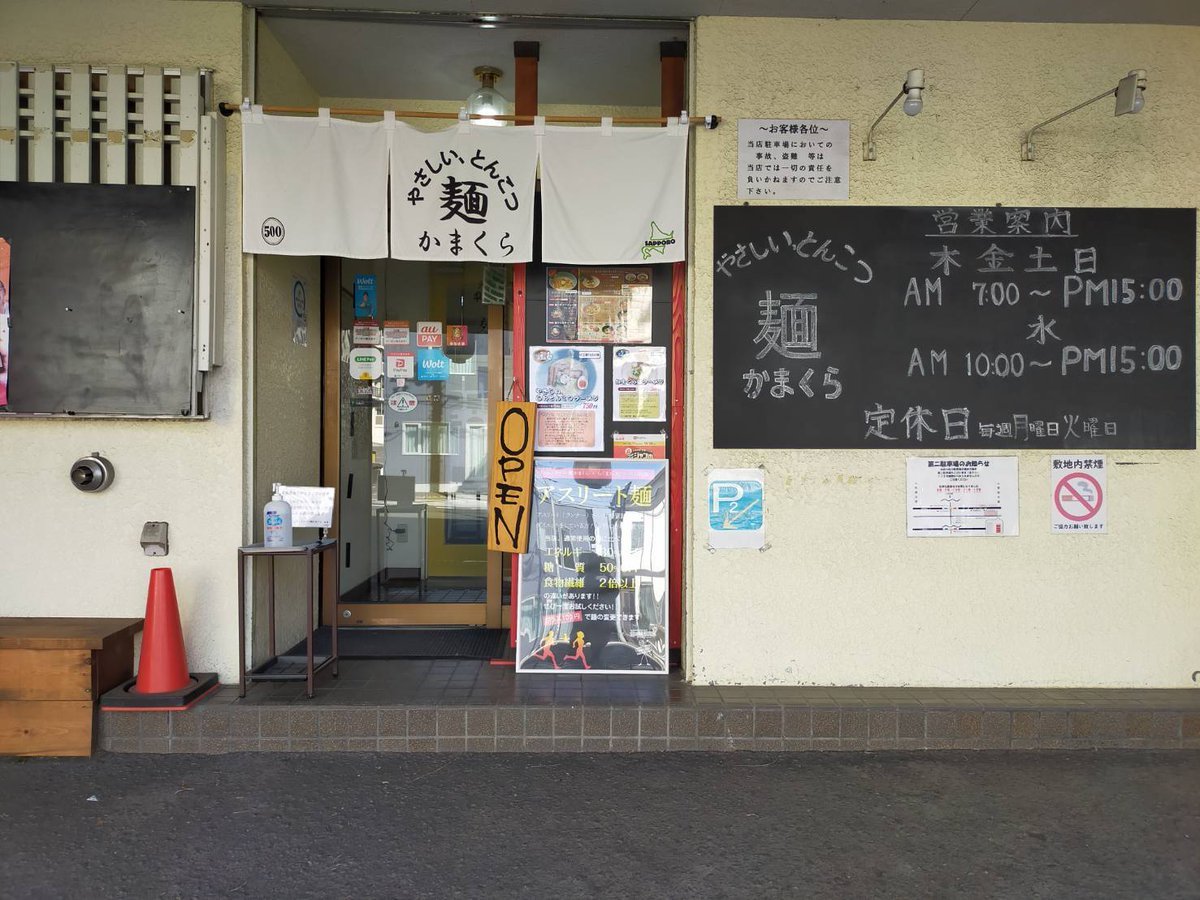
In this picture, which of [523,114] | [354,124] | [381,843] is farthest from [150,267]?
[381,843]

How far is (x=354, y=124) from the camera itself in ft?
14.0

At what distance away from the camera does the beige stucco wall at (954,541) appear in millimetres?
4414

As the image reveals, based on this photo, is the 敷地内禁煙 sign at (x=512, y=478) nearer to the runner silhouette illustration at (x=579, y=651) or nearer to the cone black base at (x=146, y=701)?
the runner silhouette illustration at (x=579, y=651)

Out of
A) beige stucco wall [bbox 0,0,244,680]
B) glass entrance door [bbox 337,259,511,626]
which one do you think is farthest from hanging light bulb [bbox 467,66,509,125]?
beige stucco wall [bbox 0,0,244,680]

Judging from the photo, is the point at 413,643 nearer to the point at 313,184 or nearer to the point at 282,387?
the point at 282,387

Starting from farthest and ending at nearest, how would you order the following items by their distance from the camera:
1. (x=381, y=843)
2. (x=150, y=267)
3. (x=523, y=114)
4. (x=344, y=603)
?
(x=344, y=603), (x=523, y=114), (x=150, y=267), (x=381, y=843)

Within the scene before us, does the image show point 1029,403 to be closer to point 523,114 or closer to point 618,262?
point 618,262

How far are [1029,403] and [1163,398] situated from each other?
81cm

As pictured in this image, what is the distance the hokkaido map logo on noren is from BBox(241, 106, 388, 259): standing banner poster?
1.51 m

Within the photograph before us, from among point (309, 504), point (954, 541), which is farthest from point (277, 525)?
point (954, 541)

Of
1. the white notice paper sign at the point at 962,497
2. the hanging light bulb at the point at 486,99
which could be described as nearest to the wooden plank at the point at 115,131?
the hanging light bulb at the point at 486,99

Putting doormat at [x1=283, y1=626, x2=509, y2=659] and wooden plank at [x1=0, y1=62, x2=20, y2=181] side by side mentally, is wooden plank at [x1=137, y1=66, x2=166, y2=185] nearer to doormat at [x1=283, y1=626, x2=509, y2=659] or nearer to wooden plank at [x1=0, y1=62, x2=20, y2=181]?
wooden plank at [x1=0, y1=62, x2=20, y2=181]

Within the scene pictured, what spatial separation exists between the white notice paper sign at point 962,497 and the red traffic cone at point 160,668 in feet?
13.9

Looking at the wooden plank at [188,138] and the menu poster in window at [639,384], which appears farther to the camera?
the menu poster in window at [639,384]
